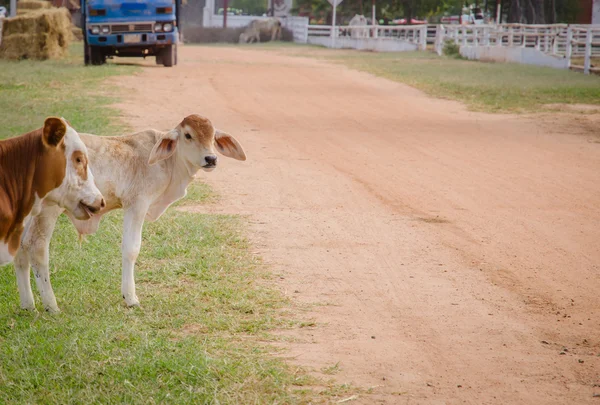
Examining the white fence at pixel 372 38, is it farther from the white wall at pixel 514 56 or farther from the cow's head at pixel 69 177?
the cow's head at pixel 69 177

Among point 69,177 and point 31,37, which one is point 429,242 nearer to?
point 69,177

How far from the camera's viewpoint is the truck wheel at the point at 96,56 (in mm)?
24375

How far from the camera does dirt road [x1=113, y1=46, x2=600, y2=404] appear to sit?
4934mm

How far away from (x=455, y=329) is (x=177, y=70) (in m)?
Result: 20.7

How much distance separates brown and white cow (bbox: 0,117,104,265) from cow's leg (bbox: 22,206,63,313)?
47cm

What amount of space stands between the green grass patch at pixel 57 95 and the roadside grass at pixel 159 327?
4.92 meters

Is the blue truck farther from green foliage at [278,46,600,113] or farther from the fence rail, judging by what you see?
the fence rail

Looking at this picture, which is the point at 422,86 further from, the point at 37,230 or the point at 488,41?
the point at 37,230

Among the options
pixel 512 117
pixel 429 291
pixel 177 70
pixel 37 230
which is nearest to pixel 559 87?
pixel 512 117

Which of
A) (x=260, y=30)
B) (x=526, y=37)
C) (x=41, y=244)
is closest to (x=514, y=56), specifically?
(x=526, y=37)

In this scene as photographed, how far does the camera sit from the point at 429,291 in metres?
6.29

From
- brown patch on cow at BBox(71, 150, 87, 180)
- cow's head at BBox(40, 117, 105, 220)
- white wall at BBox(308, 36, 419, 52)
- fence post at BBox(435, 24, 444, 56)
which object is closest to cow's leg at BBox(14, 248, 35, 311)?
cow's head at BBox(40, 117, 105, 220)

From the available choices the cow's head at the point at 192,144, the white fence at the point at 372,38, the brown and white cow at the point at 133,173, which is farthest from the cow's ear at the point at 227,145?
the white fence at the point at 372,38

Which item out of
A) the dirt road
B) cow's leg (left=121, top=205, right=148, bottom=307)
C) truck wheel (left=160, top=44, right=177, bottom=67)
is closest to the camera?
the dirt road
